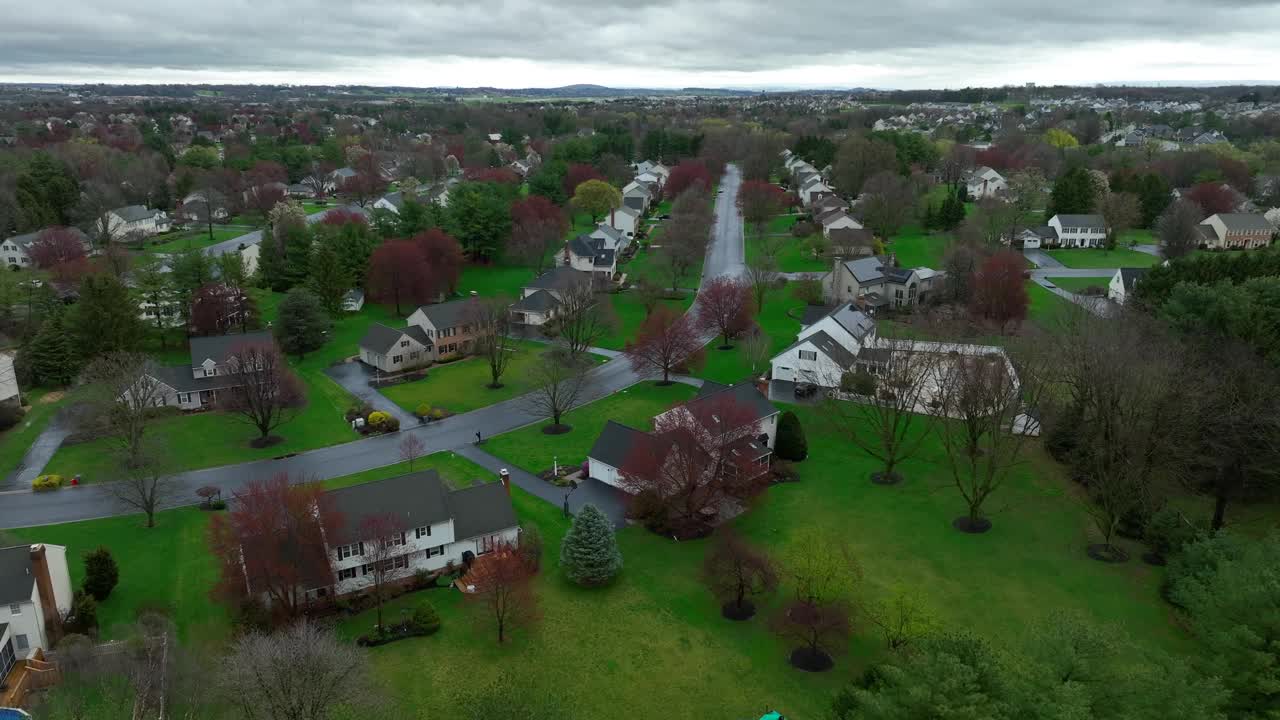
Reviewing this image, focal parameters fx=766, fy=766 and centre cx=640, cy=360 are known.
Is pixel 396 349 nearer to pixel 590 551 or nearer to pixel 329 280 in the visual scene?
pixel 329 280

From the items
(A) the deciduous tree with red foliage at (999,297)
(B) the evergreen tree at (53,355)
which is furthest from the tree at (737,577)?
(B) the evergreen tree at (53,355)

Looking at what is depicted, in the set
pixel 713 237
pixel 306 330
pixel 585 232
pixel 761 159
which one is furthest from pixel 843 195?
pixel 306 330

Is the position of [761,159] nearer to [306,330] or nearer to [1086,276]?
[1086,276]

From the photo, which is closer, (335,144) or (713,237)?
(713,237)

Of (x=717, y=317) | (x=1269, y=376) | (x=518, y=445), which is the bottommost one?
(x=518, y=445)

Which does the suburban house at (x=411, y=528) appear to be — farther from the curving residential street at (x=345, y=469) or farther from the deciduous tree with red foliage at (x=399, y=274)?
the deciduous tree with red foliage at (x=399, y=274)

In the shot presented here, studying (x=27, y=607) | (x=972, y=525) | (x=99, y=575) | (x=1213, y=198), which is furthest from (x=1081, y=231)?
(x=27, y=607)

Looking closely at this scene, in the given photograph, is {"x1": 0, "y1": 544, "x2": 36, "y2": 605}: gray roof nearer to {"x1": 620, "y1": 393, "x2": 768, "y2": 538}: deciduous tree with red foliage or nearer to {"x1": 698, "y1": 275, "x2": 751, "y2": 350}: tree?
{"x1": 620, "y1": 393, "x2": 768, "y2": 538}: deciduous tree with red foliage
